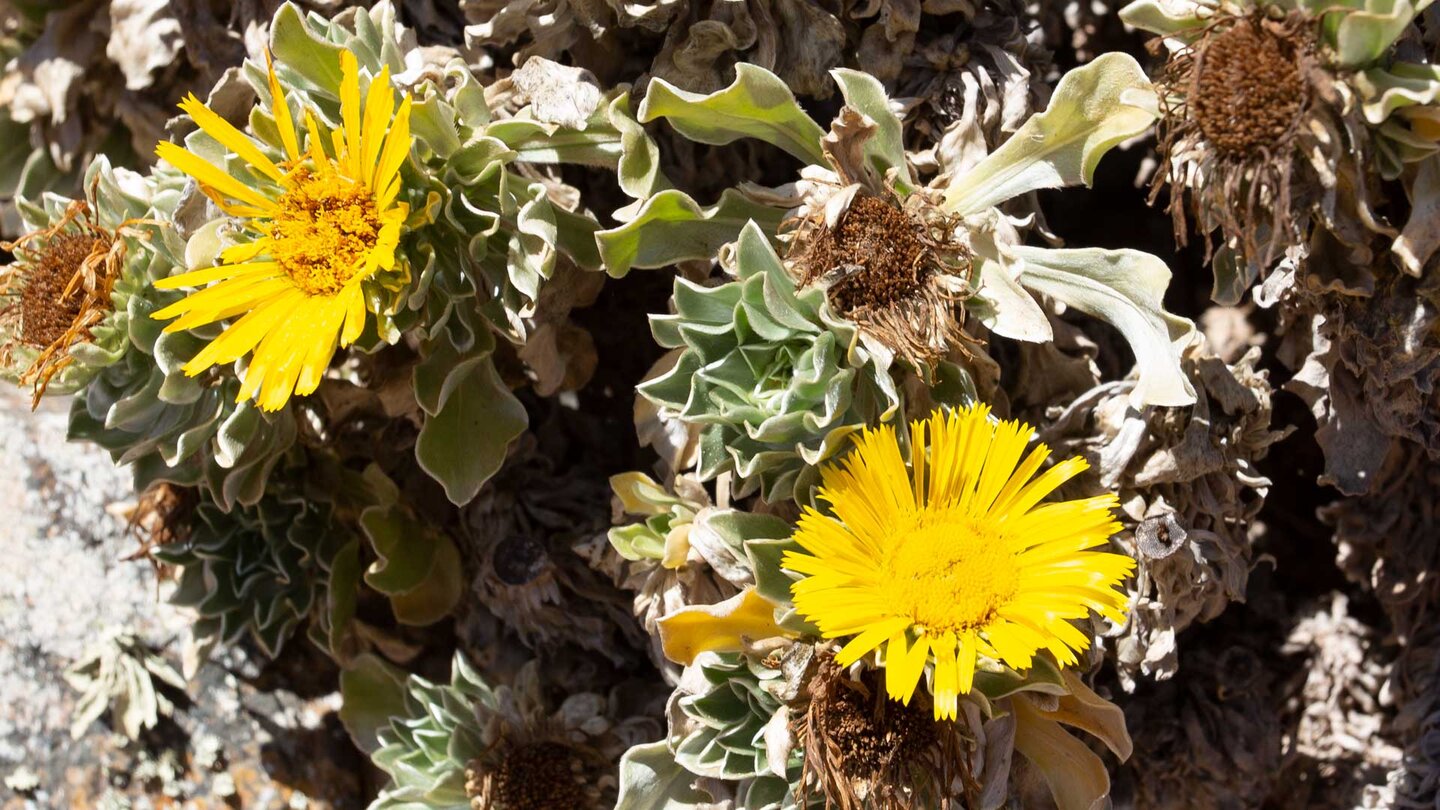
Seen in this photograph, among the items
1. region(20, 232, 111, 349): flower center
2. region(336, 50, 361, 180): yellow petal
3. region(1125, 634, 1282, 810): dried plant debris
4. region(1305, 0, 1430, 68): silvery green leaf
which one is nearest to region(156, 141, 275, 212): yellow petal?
region(336, 50, 361, 180): yellow petal

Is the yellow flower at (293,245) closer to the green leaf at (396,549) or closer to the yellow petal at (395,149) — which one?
the yellow petal at (395,149)

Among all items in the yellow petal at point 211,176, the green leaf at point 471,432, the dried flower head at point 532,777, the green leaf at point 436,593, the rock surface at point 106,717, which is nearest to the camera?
the yellow petal at point 211,176

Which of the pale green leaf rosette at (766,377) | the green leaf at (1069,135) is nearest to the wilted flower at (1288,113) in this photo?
the green leaf at (1069,135)

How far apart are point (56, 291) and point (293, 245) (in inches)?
21.3

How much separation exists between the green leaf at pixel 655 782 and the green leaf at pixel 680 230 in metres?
0.87

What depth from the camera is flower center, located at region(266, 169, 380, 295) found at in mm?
2193

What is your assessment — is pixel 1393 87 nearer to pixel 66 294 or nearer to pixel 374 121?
pixel 374 121

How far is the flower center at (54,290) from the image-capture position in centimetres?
239

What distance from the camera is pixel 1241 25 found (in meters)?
1.88

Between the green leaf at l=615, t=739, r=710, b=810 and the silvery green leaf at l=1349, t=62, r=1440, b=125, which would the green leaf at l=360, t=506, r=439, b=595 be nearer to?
the green leaf at l=615, t=739, r=710, b=810

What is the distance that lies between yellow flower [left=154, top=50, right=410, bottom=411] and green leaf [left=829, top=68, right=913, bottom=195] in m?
0.74

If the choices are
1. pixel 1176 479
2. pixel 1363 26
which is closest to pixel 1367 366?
pixel 1176 479

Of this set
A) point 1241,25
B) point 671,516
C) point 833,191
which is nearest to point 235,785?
point 671,516

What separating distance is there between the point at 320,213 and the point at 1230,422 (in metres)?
1.65
